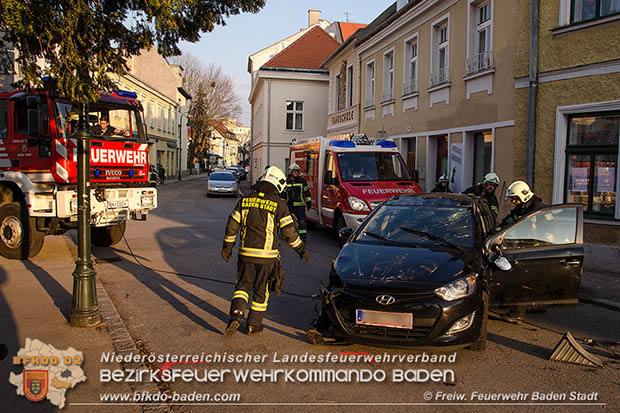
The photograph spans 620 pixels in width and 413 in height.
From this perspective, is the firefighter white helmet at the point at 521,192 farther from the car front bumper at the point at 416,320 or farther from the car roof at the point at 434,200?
the car front bumper at the point at 416,320

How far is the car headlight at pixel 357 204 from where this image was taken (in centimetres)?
1143

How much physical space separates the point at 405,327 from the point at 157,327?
2808 mm

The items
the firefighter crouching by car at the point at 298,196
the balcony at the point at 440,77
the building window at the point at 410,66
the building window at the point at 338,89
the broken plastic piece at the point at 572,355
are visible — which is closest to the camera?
the broken plastic piece at the point at 572,355

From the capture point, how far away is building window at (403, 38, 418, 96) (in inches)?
681

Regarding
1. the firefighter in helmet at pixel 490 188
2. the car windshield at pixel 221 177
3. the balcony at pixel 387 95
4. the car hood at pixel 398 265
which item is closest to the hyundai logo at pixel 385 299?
the car hood at pixel 398 265

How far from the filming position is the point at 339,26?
43.8 m

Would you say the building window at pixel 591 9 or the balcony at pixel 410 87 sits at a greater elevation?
the building window at pixel 591 9

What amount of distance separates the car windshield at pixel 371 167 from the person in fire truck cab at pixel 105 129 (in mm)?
5034

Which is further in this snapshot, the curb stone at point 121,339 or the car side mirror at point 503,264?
the car side mirror at point 503,264

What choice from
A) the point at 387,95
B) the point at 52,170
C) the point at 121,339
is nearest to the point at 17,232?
the point at 52,170

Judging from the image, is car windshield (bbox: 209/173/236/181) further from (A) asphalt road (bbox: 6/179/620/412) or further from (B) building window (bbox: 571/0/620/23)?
(B) building window (bbox: 571/0/620/23)

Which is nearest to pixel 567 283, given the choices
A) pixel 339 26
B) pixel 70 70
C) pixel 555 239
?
pixel 555 239

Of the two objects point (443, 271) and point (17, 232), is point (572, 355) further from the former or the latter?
point (17, 232)

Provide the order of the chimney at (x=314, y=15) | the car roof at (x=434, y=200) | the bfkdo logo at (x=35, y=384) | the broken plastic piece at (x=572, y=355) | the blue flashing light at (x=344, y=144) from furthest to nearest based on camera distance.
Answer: the chimney at (x=314, y=15) → the blue flashing light at (x=344, y=144) → the car roof at (x=434, y=200) → the broken plastic piece at (x=572, y=355) → the bfkdo logo at (x=35, y=384)
